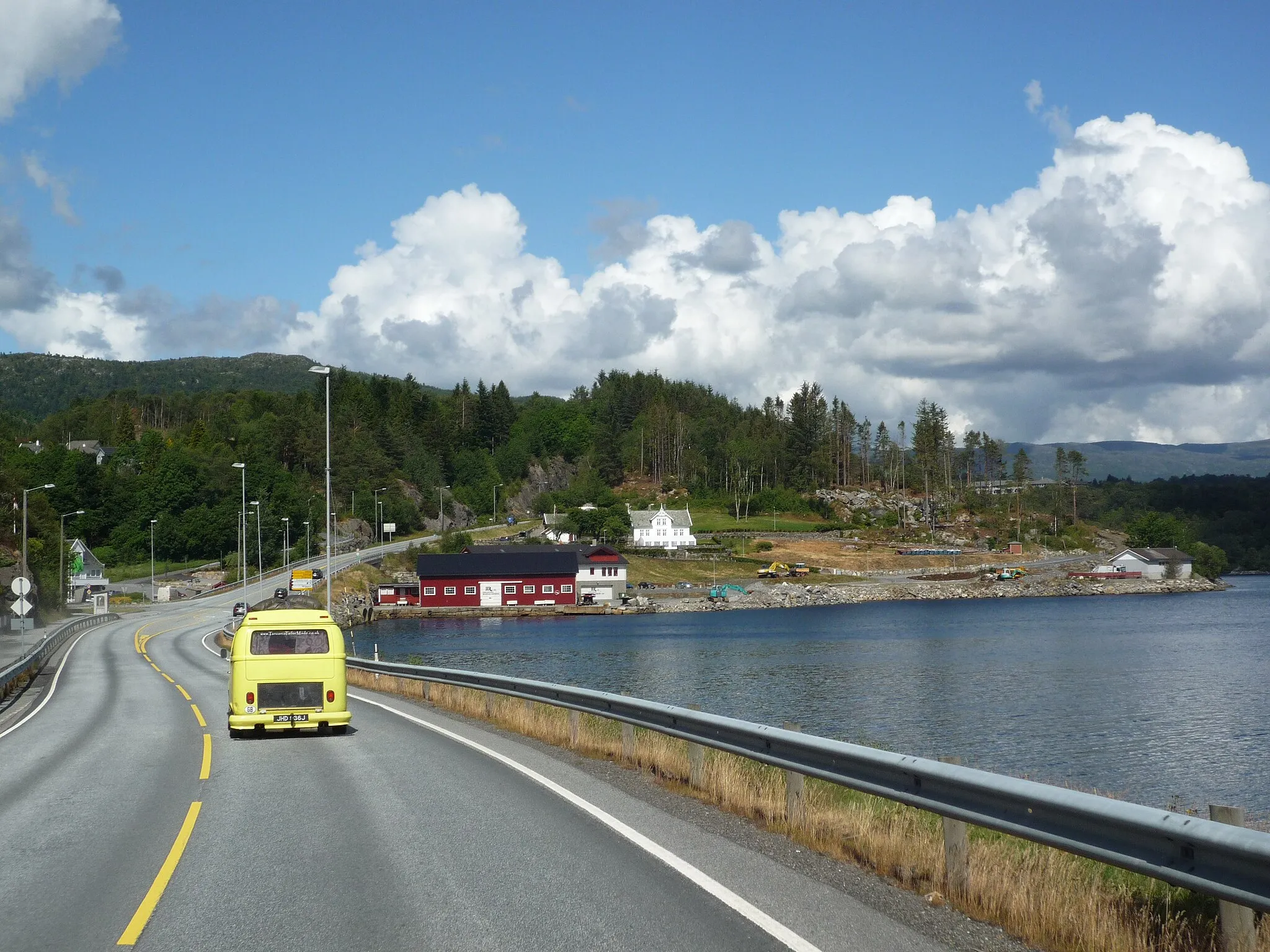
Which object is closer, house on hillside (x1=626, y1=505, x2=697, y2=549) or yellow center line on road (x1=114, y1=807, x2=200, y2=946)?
yellow center line on road (x1=114, y1=807, x2=200, y2=946)

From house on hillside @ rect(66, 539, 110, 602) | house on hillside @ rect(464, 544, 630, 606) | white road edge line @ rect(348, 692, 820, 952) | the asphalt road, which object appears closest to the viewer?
white road edge line @ rect(348, 692, 820, 952)

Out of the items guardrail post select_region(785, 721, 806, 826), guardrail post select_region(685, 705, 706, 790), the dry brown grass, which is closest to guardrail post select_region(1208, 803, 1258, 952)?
the dry brown grass

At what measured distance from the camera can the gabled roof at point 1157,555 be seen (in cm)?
15000

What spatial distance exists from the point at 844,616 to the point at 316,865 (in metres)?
101

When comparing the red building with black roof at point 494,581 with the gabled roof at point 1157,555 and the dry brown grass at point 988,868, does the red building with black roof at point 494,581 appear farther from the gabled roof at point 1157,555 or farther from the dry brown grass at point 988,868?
the dry brown grass at point 988,868

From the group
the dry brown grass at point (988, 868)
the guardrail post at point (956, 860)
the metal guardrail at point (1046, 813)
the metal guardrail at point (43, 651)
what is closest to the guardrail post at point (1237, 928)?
the dry brown grass at point (988, 868)

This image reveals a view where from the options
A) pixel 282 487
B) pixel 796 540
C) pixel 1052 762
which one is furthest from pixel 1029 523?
pixel 1052 762

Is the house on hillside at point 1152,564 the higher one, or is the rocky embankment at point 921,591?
the house on hillside at point 1152,564

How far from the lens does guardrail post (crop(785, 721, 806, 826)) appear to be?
1042 cm

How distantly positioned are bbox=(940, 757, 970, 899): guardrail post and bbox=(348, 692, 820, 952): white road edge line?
4.93 feet

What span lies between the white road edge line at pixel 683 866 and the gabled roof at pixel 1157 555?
5982 inches

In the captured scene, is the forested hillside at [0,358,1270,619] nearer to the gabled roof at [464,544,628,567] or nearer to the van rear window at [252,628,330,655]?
the gabled roof at [464,544,628,567]

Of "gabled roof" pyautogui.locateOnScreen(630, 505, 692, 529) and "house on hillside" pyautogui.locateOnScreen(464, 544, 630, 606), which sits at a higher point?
"gabled roof" pyautogui.locateOnScreen(630, 505, 692, 529)

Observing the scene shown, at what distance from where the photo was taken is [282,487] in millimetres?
153875
